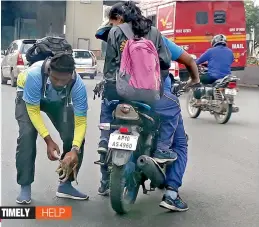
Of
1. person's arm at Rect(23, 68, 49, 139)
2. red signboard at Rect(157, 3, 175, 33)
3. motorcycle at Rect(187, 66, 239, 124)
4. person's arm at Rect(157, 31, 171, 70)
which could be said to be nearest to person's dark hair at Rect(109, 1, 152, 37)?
person's arm at Rect(157, 31, 171, 70)

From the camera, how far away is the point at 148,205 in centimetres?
575

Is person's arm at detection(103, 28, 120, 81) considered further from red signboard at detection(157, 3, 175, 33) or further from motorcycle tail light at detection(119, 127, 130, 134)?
red signboard at detection(157, 3, 175, 33)

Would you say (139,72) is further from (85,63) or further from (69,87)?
(85,63)

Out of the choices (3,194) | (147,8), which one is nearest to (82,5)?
(147,8)

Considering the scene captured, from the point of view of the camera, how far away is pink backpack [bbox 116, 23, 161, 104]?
5.05m

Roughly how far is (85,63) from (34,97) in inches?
884

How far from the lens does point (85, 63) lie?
1088 inches

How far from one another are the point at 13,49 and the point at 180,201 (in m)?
15.9

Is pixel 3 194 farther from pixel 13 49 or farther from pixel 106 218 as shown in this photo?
pixel 13 49

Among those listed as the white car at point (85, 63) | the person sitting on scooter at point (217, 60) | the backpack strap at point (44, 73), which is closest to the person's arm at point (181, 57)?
the backpack strap at point (44, 73)

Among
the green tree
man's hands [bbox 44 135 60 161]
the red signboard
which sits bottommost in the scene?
man's hands [bbox 44 135 60 161]

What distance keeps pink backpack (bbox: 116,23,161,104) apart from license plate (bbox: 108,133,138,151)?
0.33 meters

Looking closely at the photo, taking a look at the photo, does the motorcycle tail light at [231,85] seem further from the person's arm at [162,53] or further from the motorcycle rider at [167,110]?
the person's arm at [162,53]

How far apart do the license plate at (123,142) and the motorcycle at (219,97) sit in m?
7.13
